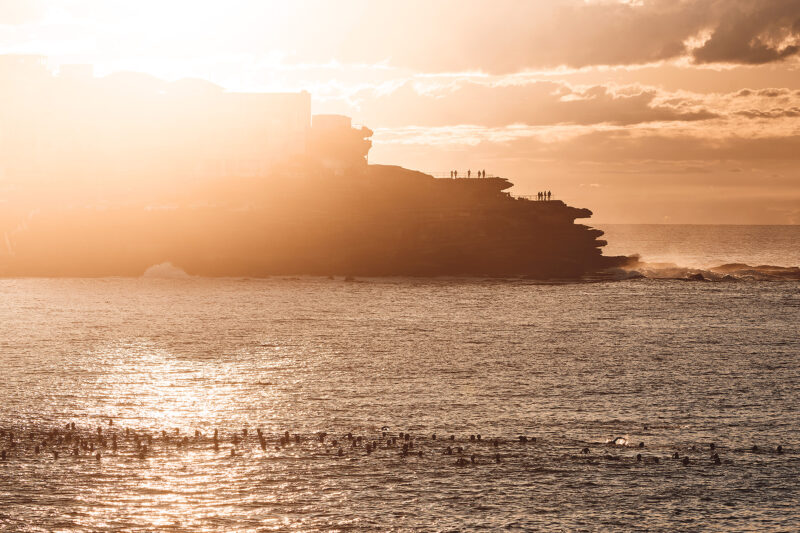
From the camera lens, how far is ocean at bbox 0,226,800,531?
34844mm

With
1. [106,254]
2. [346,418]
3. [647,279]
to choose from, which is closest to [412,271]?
[647,279]

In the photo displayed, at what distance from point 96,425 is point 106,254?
140112mm

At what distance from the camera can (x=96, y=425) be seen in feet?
156

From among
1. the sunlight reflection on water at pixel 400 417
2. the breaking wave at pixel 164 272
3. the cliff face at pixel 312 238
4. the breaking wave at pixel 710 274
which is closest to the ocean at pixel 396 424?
the sunlight reflection on water at pixel 400 417

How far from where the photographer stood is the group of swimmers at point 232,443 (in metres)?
41.8

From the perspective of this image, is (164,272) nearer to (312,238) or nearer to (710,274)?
(312,238)

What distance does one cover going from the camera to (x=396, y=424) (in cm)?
4831

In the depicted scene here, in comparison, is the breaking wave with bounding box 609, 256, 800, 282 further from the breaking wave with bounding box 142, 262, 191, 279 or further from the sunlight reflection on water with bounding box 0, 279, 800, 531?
the breaking wave with bounding box 142, 262, 191, 279

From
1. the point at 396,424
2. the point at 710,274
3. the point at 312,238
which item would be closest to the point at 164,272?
the point at 312,238

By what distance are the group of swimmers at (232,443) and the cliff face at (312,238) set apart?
132742mm

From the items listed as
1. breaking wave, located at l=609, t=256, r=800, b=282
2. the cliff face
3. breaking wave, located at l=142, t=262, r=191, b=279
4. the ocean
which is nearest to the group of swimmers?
the ocean

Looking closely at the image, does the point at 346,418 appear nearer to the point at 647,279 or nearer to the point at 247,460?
the point at 247,460

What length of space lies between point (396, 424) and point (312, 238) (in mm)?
132778

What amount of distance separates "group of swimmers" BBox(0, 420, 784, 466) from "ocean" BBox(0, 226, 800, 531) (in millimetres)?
179
